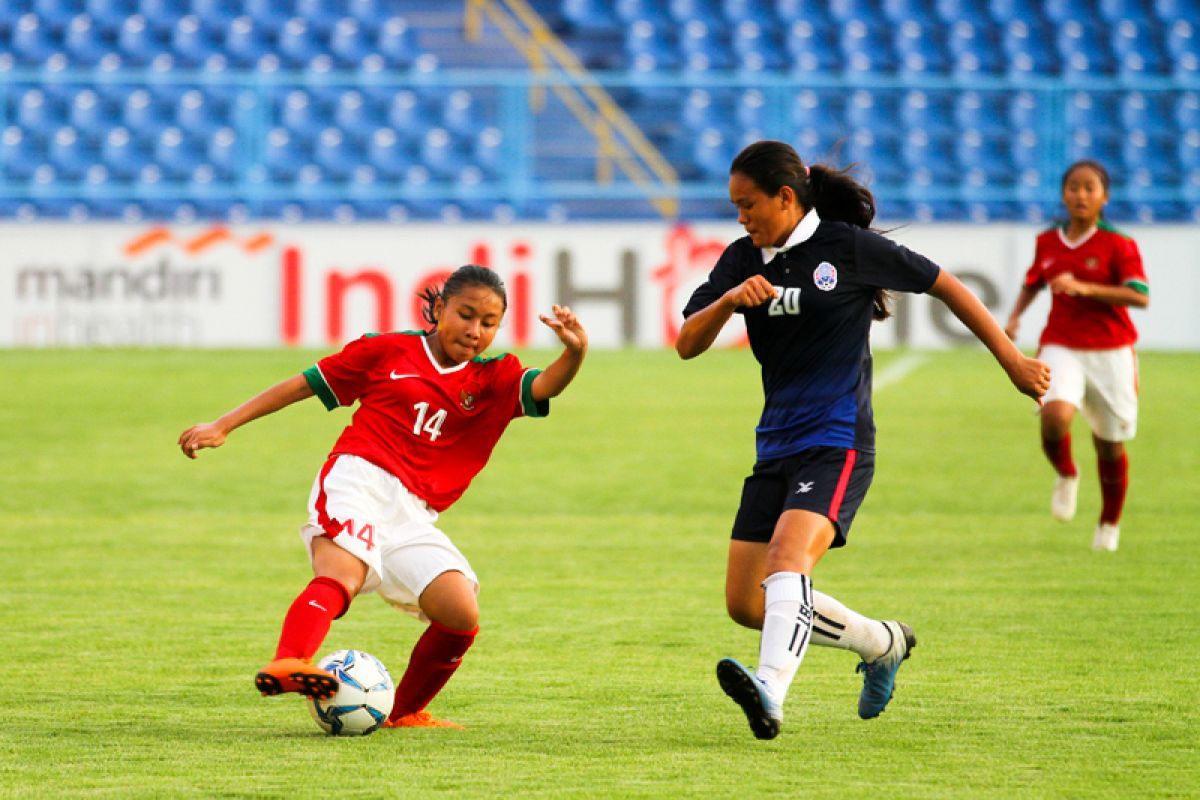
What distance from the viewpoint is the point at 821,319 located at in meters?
5.13

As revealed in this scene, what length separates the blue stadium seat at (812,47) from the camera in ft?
73.2

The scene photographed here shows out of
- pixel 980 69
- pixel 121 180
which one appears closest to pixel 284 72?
pixel 121 180

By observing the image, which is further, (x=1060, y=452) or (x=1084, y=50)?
(x=1084, y=50)

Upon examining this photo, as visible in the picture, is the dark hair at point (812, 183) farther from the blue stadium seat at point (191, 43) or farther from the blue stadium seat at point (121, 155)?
the blue stadium seat at point (191, 43)

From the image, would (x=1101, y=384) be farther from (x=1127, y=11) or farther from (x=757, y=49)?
(x=1127, y=11)

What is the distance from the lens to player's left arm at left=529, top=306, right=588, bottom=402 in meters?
5.06

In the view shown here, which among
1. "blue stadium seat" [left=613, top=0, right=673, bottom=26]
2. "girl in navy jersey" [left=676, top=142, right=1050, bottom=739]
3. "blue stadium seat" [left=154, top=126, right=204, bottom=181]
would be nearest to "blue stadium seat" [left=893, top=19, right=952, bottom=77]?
"blue stadium seat" [left=613, top=0, right=673, bottom=26]

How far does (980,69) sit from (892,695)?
58.5ft

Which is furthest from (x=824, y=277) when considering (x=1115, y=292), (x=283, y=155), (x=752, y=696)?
(x=283, y=155)

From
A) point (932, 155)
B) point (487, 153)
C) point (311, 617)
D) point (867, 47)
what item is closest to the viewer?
point (311, 617)

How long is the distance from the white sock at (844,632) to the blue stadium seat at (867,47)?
1783 centimetres

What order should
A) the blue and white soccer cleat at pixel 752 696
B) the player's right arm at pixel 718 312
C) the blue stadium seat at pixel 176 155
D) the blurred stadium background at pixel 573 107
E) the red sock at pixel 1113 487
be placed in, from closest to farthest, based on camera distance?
1. the blue and white soccer cleat at pixel 752 696
2. the player's right arm at pixel 718 312
3. the red sock at pixel 1113 487
4. the blurred stadium background at pixel 573 107
5. the blue stadium seat at pixel 176 155

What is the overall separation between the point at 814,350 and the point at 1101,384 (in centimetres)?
456

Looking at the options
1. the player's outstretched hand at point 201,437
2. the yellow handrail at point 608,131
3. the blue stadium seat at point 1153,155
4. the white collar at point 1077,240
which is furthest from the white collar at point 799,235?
the blue stadium seat at point 1153,155
